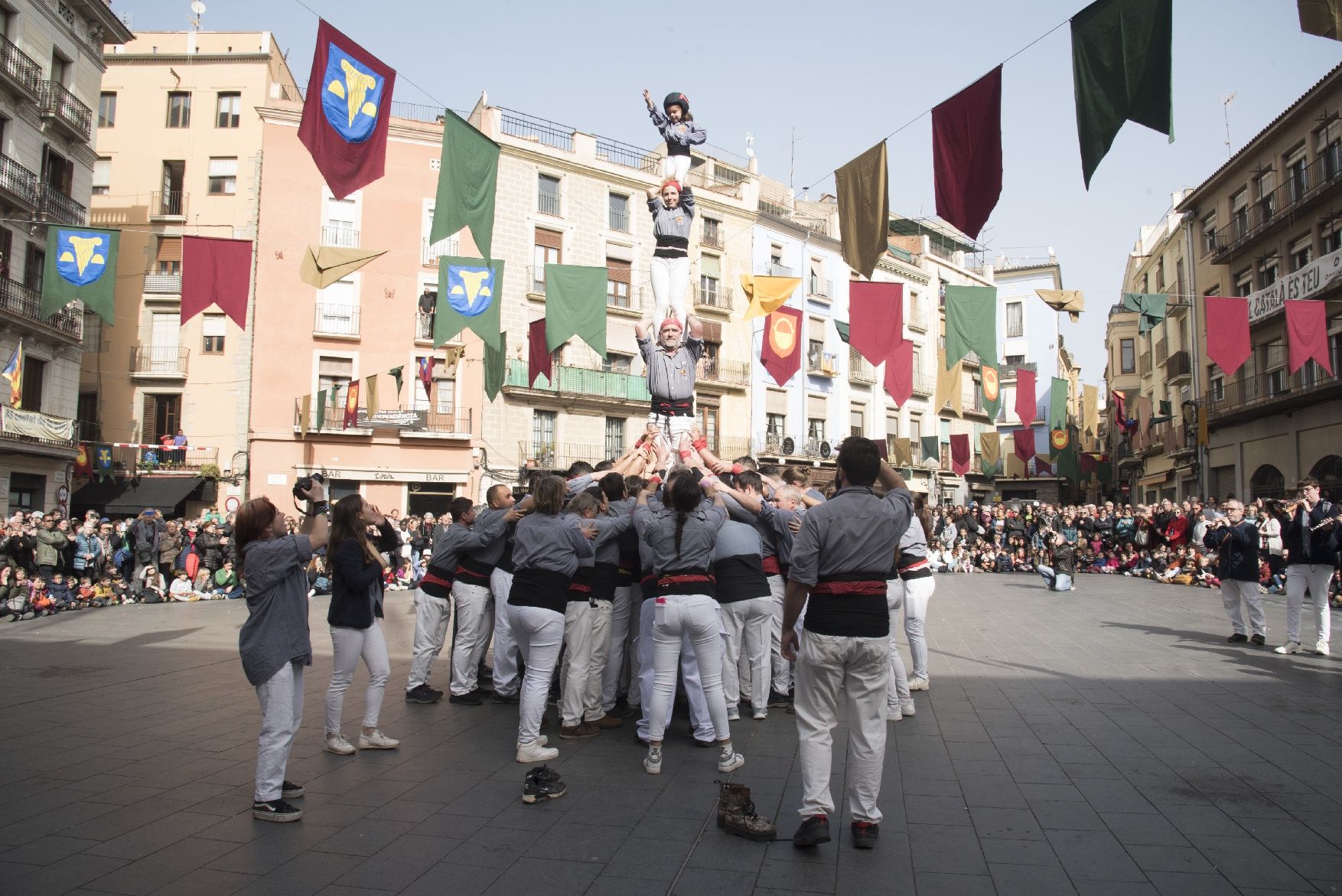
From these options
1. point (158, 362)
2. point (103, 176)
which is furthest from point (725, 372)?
point (103, 176)

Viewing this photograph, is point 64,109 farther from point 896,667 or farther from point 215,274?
point 896,667

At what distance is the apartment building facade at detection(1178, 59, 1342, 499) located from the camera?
2462 centimetres

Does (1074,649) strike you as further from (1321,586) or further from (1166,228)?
(1166,228)

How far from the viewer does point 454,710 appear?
7.85 metres

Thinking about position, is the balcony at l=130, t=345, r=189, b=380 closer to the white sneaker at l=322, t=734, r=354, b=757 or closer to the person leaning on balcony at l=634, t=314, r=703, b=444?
the person leaning on balcony at l=634, t=314, r=703, b=444

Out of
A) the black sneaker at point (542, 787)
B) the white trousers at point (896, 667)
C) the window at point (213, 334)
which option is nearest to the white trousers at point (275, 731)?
the black sneaker at point (542, 787)

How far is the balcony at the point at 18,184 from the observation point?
23.6 metres

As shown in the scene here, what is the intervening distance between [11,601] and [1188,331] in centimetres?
3686

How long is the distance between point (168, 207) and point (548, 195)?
13495 mm

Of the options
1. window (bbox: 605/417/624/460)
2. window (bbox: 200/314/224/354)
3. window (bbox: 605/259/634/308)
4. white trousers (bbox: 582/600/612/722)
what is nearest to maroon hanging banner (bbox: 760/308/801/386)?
window (bbox: 605/417/624/460)

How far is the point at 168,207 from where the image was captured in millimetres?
31797

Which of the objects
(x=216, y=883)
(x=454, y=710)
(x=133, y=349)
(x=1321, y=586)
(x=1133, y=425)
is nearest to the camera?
(x=216, y=883)

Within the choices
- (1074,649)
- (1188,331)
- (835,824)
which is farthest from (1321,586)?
(1188,331)

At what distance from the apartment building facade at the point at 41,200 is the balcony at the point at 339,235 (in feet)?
22.8
